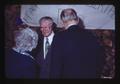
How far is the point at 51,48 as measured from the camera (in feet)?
11.3

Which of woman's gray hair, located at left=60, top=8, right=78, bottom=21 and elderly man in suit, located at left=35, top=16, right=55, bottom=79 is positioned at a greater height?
woman's gray hair, located at left=60, top=8, right=78, bottom=21

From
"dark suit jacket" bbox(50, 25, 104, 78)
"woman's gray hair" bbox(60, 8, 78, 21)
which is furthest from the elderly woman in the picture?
"woman's gray hair" bbox(60, 8, 78, 21)

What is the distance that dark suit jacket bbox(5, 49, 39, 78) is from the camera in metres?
3.45

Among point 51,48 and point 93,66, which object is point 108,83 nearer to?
point 93,66

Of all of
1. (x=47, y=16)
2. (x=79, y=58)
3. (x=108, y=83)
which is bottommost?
(x=108, y=83)

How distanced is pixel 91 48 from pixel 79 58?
0.16 m

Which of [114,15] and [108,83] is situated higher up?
[114,15]

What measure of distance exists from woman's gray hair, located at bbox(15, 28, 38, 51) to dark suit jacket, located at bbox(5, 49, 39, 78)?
0.31 feet

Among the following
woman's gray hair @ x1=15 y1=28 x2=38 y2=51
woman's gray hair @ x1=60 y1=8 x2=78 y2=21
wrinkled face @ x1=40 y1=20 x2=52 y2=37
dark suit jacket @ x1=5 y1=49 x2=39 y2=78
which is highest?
woman's gray hair @ x1=60 y1=8 x2=78 y2=21

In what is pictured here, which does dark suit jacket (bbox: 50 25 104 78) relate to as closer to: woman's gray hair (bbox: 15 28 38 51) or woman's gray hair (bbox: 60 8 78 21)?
woman's gray hair (bbox: 60 8 78 21)

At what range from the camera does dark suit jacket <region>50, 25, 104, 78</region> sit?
3.44 metres

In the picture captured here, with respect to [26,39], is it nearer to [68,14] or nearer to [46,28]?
[46,28]

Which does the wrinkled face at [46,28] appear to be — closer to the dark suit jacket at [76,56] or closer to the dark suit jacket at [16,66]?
the dark suit jacket at [76,56]

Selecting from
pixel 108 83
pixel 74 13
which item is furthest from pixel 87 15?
pixel 108 83
